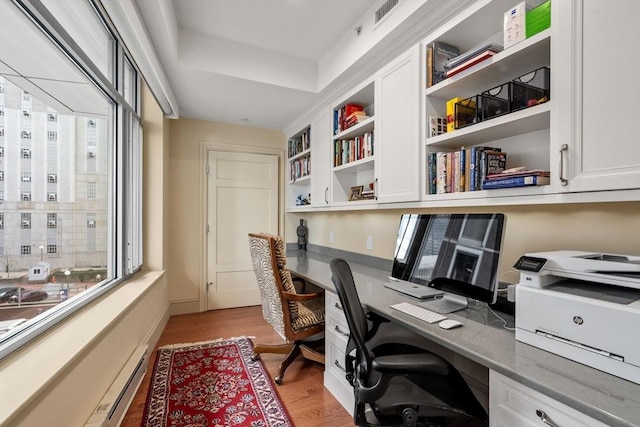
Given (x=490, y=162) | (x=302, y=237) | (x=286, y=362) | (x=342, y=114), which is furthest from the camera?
(x=302, y=237)

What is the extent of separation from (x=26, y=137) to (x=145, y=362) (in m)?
1.67

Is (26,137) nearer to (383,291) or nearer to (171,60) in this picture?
(171,60)

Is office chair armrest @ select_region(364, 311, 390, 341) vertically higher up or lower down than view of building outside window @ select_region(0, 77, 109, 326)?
lower down

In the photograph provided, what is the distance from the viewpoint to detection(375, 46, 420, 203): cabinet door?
1.80 metres

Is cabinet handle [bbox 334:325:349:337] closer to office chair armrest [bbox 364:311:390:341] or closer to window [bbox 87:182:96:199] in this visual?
office chair armrest [bbox 364:311:390:341]

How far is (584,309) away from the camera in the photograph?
0.87 metres

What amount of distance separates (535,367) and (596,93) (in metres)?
0.97

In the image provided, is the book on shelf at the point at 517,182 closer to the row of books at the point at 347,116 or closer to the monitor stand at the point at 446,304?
the monitor stand at the point at 446,304

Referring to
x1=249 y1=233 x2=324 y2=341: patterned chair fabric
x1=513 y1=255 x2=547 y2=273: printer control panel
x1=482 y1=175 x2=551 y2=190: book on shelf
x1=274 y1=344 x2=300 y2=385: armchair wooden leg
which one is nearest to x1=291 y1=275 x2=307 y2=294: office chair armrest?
x1=249 y1=233 x2=324 y2=341: patterned chair fabric

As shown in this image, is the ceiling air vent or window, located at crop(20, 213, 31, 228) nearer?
window, located at crop(20, 213, 31, 228)

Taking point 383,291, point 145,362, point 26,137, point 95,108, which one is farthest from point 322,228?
point 26,137

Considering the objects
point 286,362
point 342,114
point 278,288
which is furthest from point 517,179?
point 286,362

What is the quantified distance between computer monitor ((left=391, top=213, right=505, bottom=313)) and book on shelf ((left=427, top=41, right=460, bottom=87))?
0.82 m

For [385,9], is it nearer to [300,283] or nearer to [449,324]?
[449,324]
